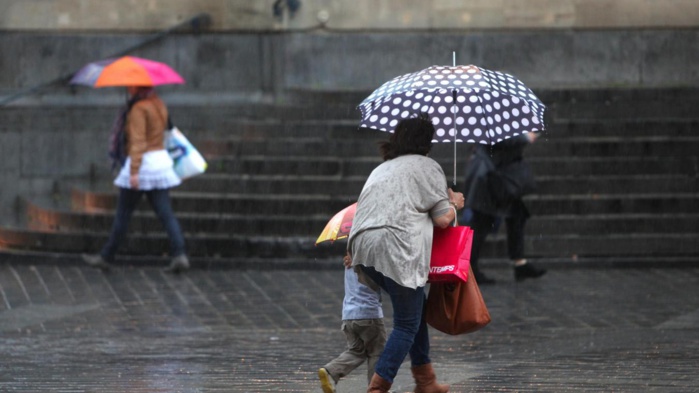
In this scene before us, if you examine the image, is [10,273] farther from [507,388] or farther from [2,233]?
[507,388]

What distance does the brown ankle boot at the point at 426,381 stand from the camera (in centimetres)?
730

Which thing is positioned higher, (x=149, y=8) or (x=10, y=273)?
(x=149, y=8)

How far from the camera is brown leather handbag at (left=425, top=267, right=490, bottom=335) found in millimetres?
7023

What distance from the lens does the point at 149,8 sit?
54.8ft

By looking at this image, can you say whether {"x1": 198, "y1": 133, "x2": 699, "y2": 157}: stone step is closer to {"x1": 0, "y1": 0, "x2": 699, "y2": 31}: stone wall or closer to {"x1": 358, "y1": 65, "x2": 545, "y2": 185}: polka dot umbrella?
{"x1": 0, "y1": 0, "x2": 699, "y2": 31}: stone wall

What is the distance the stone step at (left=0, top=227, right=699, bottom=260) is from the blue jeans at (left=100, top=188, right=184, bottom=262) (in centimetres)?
68

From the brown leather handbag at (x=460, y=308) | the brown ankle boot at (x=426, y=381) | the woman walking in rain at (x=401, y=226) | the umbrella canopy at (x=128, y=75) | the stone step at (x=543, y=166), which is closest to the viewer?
the woman walking in rain at (x=401, y=226)

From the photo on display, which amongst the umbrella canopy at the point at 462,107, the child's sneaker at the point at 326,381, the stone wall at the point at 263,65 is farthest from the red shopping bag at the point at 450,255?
the stone wall at the point at 263,65

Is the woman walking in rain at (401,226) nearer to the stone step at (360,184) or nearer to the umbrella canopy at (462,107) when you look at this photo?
the umbrella canopy at (462,107)

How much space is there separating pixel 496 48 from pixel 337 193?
348 centimetres

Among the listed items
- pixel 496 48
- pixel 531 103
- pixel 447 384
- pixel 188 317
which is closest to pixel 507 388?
pixel 447 384

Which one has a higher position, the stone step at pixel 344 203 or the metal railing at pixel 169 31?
the metal railing at pixel 169 31

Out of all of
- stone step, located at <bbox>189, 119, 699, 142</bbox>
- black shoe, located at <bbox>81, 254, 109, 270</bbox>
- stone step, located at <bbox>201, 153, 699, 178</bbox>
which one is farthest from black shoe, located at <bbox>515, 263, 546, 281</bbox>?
black shoe, located at <bbox>81, 254, 109, 270</bbox>

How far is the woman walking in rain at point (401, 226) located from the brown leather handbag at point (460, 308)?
0.13 metres
